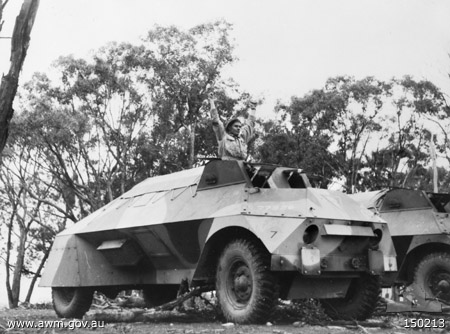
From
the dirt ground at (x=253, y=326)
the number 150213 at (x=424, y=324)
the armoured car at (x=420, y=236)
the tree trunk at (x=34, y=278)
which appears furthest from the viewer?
the tree trunk at (x=34, y=278)

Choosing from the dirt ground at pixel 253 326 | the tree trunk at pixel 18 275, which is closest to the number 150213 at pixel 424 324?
the dirt ground at pixel 253 326

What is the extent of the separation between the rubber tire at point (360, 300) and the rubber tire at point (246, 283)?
1807mm

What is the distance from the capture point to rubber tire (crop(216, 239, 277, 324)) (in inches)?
353

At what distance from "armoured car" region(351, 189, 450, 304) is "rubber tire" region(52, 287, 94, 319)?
5482 millimetres

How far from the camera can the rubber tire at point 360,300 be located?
33.4 ft

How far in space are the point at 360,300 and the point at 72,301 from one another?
529cm

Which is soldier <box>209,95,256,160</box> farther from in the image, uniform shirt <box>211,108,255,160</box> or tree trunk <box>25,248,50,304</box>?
tree trunk <box>25,248,50,304</box>

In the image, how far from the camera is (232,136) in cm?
1180

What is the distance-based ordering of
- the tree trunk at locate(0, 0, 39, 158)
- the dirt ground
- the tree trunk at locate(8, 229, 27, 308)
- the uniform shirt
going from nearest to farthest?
the tree trunk at locate(0, 0, 39, 158) < the dirt ground < the uniform shirt < the tree trunk at locate(8, 229, 27, 308)

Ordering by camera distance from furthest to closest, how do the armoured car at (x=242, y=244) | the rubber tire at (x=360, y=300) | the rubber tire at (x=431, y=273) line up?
1. the rubber tire at (x=431, y=273)
2. the rubber tire at (x=360, y=300)
3. the armoured car at (x=242, y=244)

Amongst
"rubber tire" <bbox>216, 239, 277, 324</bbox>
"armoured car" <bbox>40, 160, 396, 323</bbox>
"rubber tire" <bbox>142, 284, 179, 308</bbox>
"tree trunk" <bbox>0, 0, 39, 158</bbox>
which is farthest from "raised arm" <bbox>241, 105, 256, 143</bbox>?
Answer: "tree trunk" <bbox>0, 0, 39, 158</bbox>

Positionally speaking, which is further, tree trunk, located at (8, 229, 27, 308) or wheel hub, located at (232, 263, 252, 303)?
tree trunk, located at (8, 229, 27, 308)

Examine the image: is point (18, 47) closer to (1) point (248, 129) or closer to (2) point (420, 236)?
(1) point (248, 129)

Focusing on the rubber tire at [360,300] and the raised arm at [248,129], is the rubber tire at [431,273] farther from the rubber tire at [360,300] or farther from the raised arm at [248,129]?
the raised arm at [248,129]
